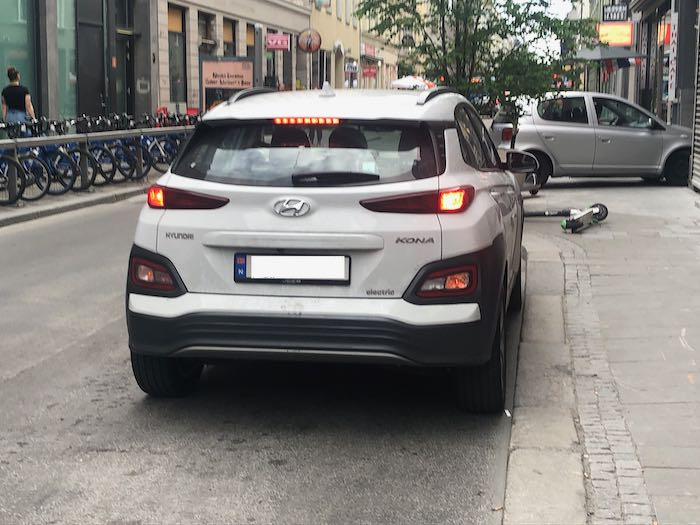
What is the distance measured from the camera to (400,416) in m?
5.32

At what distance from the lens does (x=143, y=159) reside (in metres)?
19.2

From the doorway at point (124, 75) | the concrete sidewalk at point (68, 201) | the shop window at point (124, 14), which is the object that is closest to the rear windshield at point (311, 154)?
the concrete sidewalk at point (68, 201)

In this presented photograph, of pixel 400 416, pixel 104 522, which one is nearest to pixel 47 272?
pixel 400 416

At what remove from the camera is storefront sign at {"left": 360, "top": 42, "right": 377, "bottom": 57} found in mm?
63906

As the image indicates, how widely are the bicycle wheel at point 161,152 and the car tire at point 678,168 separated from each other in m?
8.83

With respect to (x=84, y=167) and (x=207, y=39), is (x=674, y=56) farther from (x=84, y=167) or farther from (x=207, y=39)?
(x=207, y=39)

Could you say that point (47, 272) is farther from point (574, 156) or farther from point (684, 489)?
point (574, 156)

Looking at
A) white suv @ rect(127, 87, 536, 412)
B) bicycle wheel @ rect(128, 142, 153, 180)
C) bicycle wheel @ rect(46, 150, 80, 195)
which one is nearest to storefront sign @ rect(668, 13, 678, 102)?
bicycle wheel @ rect(128, 142, 153, 180)

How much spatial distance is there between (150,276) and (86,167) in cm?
1243

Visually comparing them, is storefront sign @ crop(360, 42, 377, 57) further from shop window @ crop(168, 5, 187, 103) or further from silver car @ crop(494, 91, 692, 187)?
silver car @ crop(494, 91, 692, 187)

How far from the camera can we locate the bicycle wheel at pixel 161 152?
19688 mm

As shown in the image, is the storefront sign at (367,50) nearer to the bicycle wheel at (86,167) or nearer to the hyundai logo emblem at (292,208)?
the bicycle wheel at (86,167)

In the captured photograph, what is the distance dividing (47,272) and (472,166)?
5729 mm

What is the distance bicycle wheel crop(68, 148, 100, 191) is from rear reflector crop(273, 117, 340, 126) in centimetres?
1199
